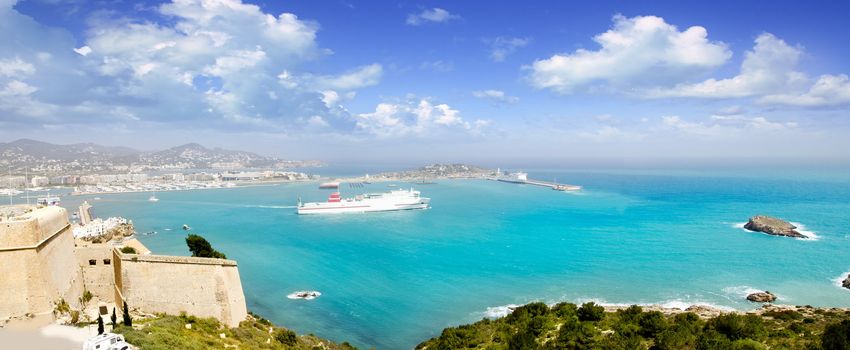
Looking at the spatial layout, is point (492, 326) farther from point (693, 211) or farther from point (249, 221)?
point (693, 211)

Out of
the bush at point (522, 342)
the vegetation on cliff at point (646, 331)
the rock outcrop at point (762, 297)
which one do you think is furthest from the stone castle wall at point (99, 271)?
the rock outcrop at point (762, 297)

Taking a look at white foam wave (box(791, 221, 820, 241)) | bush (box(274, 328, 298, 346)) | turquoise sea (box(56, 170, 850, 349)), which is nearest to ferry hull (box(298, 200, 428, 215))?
turquoise sea (box(56, 170, 850, 349))

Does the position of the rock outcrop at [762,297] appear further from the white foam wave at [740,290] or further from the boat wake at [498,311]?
the boat wake at [498,311]

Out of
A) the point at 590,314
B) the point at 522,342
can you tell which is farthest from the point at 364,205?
the point at 522,342

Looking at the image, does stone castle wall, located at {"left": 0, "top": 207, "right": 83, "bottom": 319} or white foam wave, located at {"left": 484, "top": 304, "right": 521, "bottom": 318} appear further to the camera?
white foam wave, located at {"left": 484, "top": 304, "right": 521, "bottom": 318}

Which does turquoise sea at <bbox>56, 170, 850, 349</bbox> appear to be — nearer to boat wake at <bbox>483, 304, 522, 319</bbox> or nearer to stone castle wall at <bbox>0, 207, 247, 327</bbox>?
boat wake at <bbox>483, 304, 522, 319</bbox>

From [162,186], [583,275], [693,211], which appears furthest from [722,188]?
[162,186]
